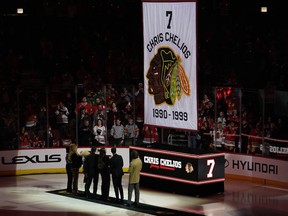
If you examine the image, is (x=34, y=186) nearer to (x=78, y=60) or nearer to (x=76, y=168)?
(x=76, y=168)

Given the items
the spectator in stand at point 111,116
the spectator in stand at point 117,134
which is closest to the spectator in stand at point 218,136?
the spectator in stand at point 117,134

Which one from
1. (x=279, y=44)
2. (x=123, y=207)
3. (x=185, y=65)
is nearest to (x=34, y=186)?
(x=123, y=207)

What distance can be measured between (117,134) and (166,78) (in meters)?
5.69

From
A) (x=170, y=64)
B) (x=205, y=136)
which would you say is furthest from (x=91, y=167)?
(x=205, y=136)

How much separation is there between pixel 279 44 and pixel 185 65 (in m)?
11.7

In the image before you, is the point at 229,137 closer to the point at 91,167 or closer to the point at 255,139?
the point at 255,139

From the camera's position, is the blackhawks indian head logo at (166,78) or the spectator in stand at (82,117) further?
the spectator in stand at (82,117)

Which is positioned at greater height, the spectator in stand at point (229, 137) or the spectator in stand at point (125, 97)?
the spectator in stand at point (125, 97)

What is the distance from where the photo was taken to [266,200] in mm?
20891

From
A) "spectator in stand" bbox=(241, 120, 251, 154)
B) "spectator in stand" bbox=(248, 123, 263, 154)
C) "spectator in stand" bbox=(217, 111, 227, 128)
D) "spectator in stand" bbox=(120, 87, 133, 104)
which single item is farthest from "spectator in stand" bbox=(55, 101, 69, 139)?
"spectator in stand" bbox=(248, 123, 263, 154)

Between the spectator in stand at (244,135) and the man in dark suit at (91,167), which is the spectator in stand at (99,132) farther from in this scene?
the man in dark suit at (91,167)

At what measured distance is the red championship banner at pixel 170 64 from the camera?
64.9 feet

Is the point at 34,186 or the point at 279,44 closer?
the point at 34,186

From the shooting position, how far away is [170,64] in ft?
67.3
